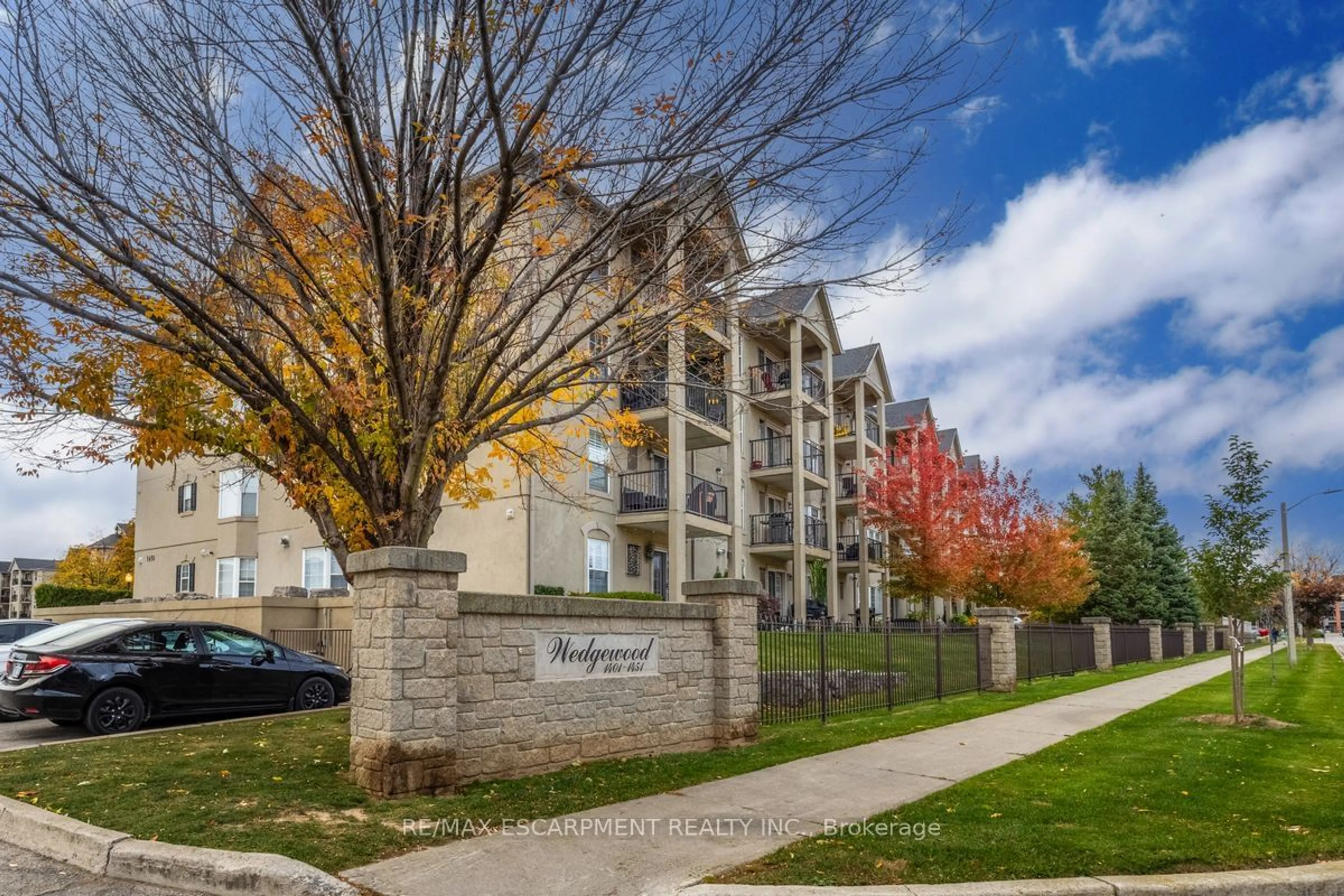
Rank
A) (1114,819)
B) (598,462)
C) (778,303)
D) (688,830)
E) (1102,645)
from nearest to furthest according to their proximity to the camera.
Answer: (688,830) → (1114,819) → (778,303) → (598,462) → (1102,645)

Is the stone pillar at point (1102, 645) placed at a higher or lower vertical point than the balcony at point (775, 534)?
lower

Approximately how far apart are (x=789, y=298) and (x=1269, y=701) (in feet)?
42.7

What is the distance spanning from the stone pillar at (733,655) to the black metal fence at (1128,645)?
21.3m

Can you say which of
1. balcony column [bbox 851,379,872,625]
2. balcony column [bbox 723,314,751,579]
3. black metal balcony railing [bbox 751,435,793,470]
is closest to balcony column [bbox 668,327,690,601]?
balcony column [bbox 723,314,751,579]

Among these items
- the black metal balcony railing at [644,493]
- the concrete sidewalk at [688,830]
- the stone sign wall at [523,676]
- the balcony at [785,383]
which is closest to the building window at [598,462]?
the black metal balcony railing at [644,493]

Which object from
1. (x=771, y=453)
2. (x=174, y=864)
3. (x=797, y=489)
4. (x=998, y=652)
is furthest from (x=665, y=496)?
(x=174, y=864)

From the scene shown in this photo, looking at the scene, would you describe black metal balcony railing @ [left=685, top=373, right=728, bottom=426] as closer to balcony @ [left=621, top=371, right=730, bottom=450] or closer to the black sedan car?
balcony @ [left=621, top=371, right=730, bottom=450]

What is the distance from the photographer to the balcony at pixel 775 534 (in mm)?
31641

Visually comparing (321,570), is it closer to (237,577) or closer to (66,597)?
(237,577)

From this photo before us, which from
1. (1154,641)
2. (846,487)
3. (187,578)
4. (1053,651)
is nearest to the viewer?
(1053,651)

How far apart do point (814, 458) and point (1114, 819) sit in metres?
28.6

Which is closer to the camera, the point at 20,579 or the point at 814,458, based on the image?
the point at 814,458

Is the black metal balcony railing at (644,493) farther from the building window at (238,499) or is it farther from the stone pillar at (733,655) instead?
the stone pillar at (733,655)

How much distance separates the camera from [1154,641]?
35562mm
